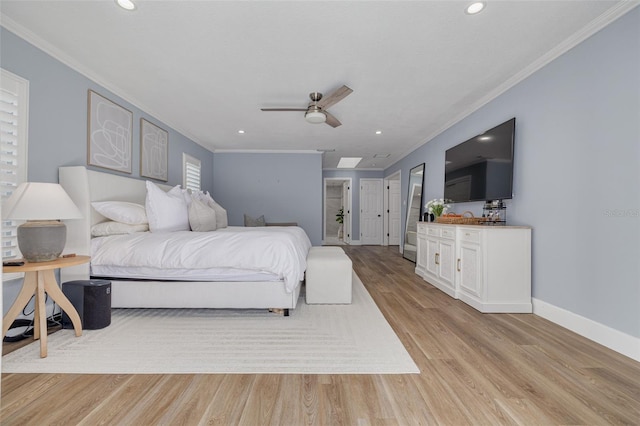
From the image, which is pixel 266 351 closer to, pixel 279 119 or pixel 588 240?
pixel 588 240

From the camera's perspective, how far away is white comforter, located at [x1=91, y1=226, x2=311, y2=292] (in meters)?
2.58

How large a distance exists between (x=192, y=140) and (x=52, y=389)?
14.6 ft

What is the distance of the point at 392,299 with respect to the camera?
3266mm

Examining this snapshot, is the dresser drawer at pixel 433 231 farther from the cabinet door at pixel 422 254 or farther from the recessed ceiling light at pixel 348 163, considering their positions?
the recessed ceiling light at pixel 348 163

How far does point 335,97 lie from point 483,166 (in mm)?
1886

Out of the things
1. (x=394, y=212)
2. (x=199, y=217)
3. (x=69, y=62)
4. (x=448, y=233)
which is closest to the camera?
(x=69, y=62)

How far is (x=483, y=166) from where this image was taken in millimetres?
3451

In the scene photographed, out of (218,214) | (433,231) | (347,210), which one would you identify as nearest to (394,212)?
(347,210)

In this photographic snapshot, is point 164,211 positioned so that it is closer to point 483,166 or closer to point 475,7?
point 475,7

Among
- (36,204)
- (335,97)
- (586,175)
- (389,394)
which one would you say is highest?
(335,97)

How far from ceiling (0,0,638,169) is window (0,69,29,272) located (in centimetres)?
45

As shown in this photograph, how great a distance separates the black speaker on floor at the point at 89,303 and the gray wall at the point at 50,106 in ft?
3.15

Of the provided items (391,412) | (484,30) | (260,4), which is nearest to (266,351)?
(391,412)

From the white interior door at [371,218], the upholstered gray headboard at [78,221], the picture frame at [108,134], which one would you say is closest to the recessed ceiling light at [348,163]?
the white interior door at [371,218]
